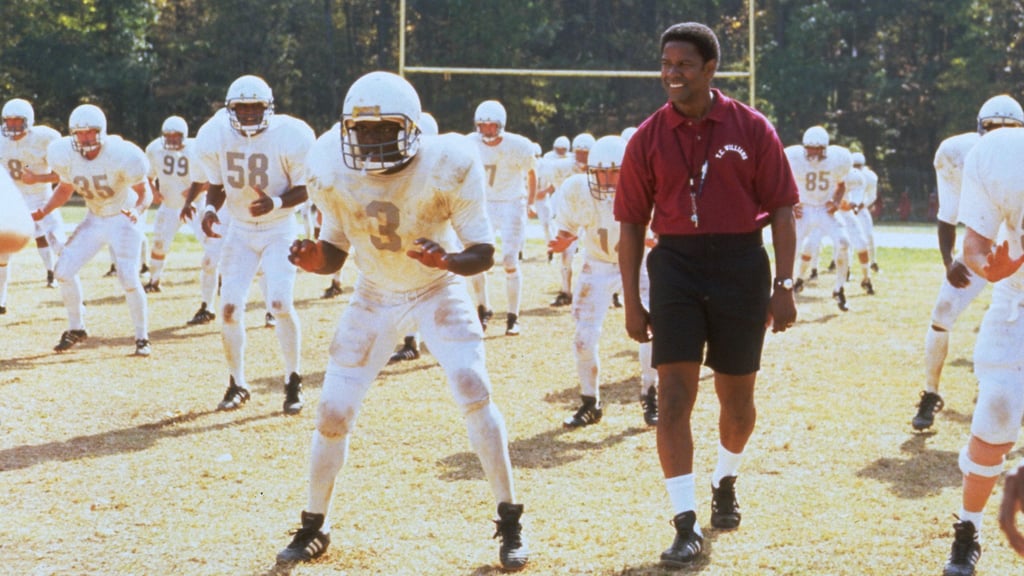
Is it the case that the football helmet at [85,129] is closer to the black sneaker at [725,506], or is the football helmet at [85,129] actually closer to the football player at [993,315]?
the black sneaker at [725,506]

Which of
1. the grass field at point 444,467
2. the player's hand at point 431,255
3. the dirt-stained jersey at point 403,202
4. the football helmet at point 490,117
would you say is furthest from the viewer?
the football helmet at point 490,117

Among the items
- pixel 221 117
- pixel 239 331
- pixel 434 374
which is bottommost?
pixel 434 374

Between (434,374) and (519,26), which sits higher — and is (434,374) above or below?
below

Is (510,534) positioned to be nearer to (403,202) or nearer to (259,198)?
(403,202)

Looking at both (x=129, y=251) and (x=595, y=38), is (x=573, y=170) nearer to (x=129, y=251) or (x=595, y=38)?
(x=129, y=251)

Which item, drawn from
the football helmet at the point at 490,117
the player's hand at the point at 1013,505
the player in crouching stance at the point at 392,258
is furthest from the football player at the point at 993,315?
the football helmet at the point at 490,117

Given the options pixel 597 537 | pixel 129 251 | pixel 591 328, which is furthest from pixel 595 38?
pixel 597 537

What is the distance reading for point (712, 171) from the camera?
17.2ft

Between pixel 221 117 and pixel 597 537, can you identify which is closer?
pixel 597 537

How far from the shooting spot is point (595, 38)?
93.1 ft

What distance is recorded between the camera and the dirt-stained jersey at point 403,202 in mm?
5285

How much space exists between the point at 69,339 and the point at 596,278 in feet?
16.8

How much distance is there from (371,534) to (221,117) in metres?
4.34

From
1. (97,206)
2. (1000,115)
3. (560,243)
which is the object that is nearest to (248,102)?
(560,243)
